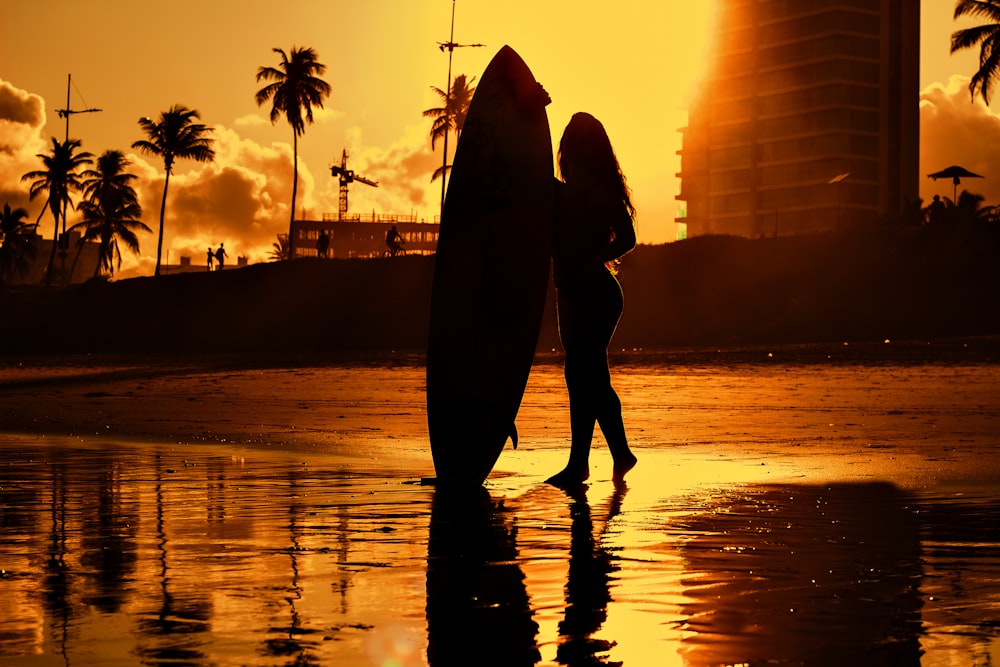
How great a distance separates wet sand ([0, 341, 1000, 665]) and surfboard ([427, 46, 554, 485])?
368 mm

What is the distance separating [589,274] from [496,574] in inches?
144

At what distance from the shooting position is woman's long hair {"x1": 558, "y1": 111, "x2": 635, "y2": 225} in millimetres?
8141

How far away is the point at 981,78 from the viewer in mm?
49219

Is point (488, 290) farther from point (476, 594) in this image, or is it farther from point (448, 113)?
point (448, 113)

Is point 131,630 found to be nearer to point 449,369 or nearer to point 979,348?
point 449,369

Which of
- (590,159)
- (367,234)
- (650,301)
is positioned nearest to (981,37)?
(650,301)

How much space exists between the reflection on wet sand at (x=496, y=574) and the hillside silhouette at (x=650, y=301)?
32966mm

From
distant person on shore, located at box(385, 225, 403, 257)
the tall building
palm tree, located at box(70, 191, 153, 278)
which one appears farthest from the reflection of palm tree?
the tall building

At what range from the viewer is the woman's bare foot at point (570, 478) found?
7672 mm

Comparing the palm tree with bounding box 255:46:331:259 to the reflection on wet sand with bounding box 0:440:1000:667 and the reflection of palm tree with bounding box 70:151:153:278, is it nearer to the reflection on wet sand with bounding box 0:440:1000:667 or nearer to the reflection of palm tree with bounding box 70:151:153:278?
the reflection of palm tree with bounding box 70:151:153:278

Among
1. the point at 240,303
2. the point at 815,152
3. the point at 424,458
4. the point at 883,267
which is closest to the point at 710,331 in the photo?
the point at 883,267

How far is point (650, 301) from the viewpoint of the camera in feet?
168

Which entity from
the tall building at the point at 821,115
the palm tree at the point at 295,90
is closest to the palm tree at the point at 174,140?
the palm tree at the point at 295,90

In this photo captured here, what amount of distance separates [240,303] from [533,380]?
140 feet
